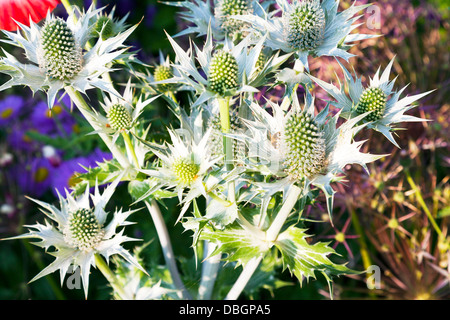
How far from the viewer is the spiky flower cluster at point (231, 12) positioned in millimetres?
988

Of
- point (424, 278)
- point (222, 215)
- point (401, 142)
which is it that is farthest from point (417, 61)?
point (222, 215)

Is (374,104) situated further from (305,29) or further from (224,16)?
(224,16)

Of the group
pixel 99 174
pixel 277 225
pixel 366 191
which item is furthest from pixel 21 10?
pixel 366 191

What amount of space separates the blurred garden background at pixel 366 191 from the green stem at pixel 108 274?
8.7 inches

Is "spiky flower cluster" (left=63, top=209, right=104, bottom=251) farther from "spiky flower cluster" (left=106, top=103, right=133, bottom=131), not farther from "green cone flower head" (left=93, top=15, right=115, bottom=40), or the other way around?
"green cone flower head" (left=93, top=15, right=115, bottom=40)

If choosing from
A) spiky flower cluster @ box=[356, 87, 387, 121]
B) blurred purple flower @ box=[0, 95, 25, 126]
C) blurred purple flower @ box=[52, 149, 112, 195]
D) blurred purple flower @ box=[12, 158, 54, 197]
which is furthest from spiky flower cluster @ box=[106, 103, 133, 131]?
blurred purple flower @ box=[0, 95, 25, 126]

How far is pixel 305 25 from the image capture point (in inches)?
33.4

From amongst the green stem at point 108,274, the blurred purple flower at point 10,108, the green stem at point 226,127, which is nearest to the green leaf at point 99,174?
the green stem at point 108,274

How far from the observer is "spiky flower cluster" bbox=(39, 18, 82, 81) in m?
0.80

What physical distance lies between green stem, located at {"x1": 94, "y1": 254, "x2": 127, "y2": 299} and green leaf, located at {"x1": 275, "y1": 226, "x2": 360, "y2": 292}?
39cm

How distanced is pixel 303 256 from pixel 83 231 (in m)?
0.47

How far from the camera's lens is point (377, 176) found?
51.4 inches

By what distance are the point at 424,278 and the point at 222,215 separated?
89 centimetres

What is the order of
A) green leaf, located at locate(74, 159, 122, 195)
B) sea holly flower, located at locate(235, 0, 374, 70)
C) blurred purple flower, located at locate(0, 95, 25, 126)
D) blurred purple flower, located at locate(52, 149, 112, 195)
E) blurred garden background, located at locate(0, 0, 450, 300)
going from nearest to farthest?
1. sea holly flower, located at locate(235, 0, 374, 70)
2. green leaf, located at locate(74, 159, 122, 195)
3. blurred garden background, located at locate(0, 0, 450, 300)
4. blurred purple flower, located at locate(52, 149, 112, 195)
5. blurred purple flower, located at locate(0, 95, 25, 126)
